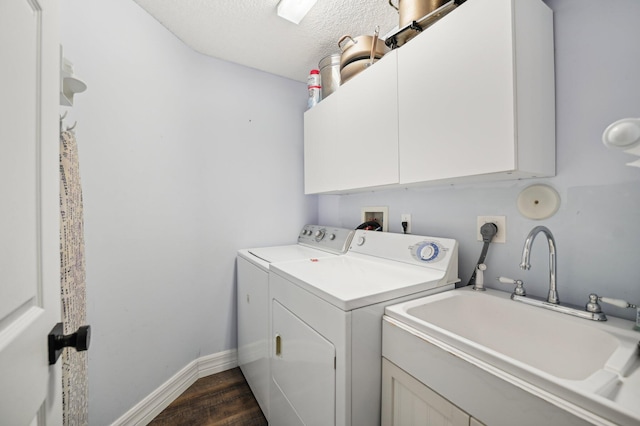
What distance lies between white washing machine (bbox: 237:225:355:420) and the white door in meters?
0.99

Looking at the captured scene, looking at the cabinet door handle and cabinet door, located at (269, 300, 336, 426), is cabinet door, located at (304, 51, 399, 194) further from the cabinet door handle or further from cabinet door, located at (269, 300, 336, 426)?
the cabinet door handle

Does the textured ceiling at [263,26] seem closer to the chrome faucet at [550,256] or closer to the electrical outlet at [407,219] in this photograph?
the electrical outlet at [407,219]

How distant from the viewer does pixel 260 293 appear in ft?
5.23

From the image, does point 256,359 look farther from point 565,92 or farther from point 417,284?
point 565,92

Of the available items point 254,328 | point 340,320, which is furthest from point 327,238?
point 340,320

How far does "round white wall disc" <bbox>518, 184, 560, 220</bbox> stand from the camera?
3.30 ft

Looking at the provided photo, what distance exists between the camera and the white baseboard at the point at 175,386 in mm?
1498

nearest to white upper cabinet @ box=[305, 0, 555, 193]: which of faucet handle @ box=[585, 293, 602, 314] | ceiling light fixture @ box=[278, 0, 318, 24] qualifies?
faucet handle @ box=[585, 293, 602, 314]

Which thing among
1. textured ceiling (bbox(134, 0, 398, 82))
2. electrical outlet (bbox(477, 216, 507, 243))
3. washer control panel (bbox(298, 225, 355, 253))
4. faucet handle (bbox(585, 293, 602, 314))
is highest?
textured ceiling (bbox(134, 0, 398, 82))

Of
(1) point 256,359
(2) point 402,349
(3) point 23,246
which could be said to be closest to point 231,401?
(1) point 256,359

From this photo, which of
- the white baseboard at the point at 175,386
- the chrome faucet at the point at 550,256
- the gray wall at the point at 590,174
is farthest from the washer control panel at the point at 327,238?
the white baseboard at the point at 175,386

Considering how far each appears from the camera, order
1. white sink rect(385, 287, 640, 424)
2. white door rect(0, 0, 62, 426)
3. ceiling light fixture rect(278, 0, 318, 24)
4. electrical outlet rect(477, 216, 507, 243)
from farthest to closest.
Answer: ceiling light fixture rect(278, 0, 318, 24) < electrical outlet rect(477, 216, 507, 243) < white sink rect(385, 287, 640, 424) < white door rect(0, 0, 62, 426)

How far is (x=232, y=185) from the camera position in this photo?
2.13 meters

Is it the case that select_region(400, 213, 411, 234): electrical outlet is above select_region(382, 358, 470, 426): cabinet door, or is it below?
above
